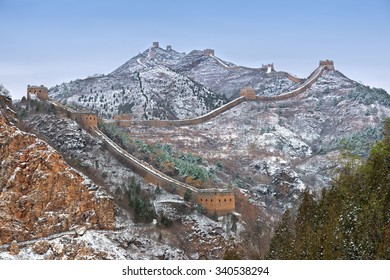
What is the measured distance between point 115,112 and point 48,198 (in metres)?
25.4

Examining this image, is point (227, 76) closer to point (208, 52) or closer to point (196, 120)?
point (208, 52)

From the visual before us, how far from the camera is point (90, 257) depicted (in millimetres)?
24281

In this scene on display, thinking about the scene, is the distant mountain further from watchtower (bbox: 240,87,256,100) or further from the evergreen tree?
the evergreen tree

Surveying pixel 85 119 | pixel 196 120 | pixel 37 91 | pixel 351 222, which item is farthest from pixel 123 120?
pixel 351 222

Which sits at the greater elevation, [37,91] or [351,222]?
[37,91]

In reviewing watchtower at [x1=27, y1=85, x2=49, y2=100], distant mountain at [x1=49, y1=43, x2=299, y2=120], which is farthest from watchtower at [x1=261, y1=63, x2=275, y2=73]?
watchtower at [x1=27, y1=85, x2=49, y2=100]

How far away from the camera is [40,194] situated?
86.9 ft

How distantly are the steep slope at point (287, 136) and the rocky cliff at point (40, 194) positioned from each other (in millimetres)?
11745

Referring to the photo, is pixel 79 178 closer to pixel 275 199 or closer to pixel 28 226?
pixel 28 226

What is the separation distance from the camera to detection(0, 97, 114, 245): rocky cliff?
2589cm

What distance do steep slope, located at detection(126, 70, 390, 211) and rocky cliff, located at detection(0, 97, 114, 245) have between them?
38.5ft

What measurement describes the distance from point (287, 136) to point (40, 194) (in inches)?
975

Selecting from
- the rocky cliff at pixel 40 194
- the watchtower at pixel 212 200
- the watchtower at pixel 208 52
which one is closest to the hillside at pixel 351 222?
the rocky cliff at pixel 40 194

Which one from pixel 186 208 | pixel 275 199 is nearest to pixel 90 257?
pixel 186 208
